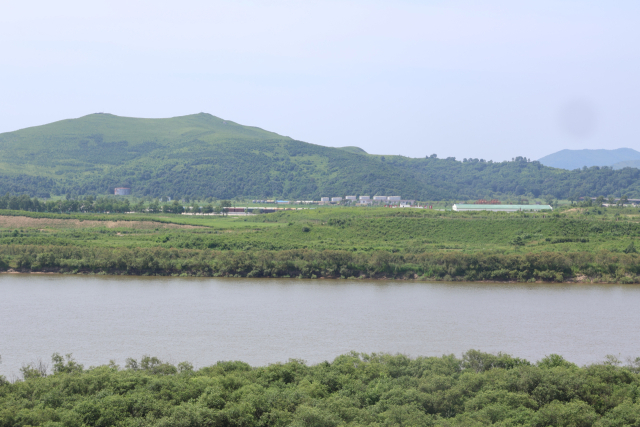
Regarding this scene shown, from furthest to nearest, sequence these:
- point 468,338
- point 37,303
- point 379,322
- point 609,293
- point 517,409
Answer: point 609,293 < point 37,303 < point 379,322 < point 468,338 < point 517,409

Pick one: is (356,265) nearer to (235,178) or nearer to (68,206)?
(68,206)

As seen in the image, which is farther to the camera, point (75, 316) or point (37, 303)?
point (37, 303)

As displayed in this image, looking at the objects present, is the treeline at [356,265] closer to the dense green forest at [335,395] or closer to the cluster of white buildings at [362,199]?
the dense green forest at [335,395]

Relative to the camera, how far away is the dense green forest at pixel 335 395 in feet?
55.0

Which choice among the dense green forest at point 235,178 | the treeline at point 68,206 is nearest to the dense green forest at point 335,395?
the treeline at point 68,206

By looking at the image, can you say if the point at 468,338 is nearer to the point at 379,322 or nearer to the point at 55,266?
the point at 379,322

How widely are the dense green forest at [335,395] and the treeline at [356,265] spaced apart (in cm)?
2813

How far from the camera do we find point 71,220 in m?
78.2

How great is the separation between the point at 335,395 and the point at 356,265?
32.9 m

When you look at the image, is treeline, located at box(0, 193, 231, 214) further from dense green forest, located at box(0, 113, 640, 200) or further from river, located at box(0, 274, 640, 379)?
dense green forest, located at box(0, 113, 640, 200)

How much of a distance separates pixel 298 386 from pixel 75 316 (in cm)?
1935

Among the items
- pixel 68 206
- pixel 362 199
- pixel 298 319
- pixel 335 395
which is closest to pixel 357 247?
pixel 298 319

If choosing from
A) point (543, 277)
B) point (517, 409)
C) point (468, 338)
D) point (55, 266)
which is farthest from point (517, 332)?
point (55, 266)

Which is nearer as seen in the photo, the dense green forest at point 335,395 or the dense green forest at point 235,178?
the dense green forest at point 335,395
